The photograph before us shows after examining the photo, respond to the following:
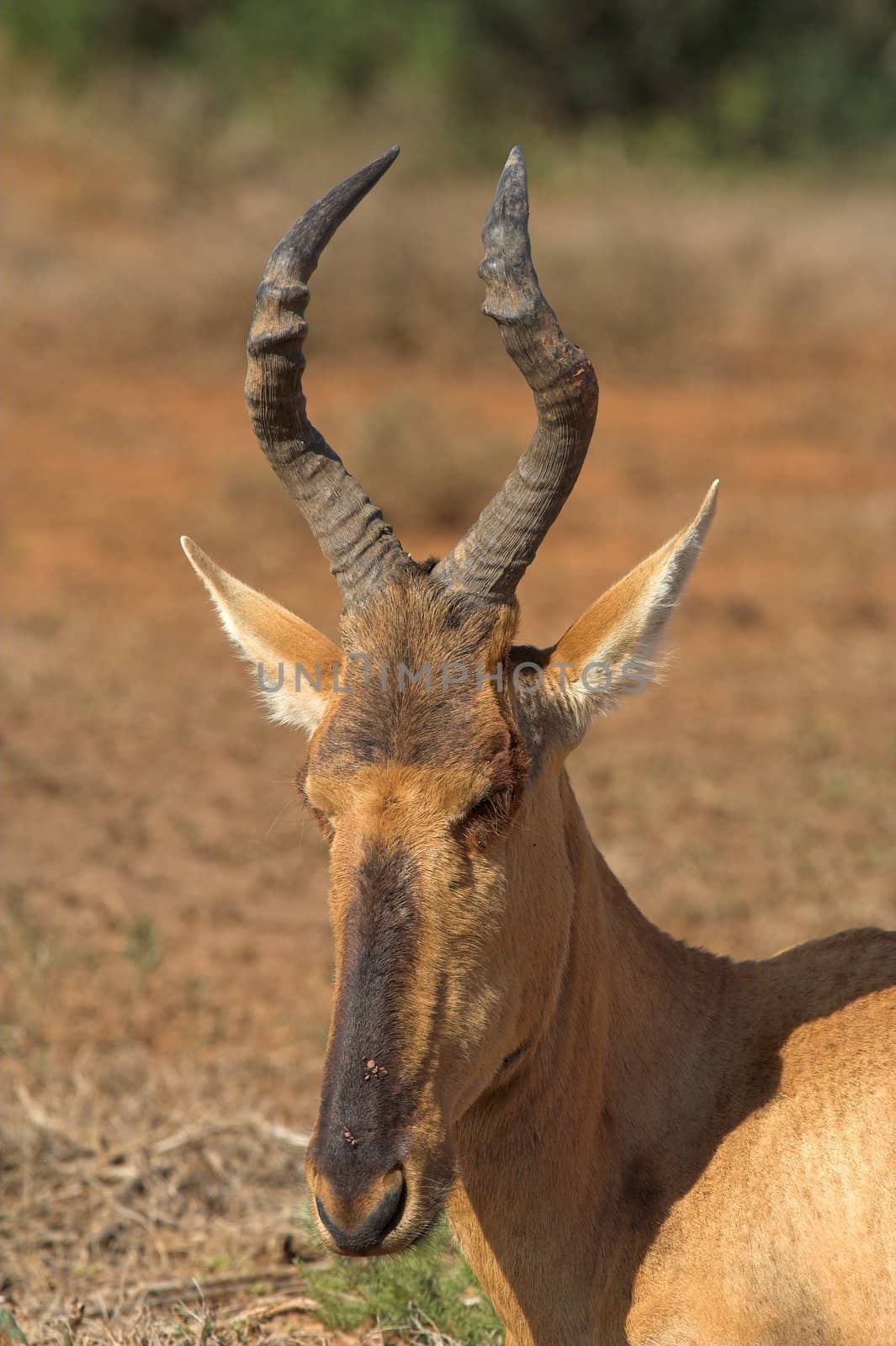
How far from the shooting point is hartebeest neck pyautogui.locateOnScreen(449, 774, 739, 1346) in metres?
4.55

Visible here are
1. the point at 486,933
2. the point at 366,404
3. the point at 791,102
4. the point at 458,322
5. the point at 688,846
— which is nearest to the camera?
the point at 486,933

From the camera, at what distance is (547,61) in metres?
35.7

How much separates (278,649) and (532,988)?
1.28m

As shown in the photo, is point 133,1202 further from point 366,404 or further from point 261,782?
point 366,404

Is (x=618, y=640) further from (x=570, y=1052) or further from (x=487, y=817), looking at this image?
(x=570, y=1052)

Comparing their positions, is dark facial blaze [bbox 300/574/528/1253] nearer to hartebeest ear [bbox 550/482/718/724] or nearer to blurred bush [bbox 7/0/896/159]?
hartebeest ear [bbox 550/482/718/724]

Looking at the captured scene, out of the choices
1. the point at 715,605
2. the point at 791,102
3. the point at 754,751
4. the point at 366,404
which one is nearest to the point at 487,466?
the point at 366,404

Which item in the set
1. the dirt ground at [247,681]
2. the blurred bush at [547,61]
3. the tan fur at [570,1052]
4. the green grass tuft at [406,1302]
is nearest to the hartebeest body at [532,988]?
the tan fur at [570,1052]

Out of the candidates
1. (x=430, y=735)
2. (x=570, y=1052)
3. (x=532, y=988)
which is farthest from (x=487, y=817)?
(x=570, y=1052)

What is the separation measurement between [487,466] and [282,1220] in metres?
11.8

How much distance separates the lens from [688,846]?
994 cm

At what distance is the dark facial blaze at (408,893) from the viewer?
12.7 ft

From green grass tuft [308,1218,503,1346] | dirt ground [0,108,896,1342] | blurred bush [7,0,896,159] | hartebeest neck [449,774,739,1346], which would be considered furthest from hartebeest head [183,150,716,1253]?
blurred bush [7,0,896,159]

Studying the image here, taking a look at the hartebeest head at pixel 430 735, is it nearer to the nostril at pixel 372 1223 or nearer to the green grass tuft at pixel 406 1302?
the nostril at pixel 372 1223
